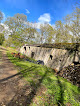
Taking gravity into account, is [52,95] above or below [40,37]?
below

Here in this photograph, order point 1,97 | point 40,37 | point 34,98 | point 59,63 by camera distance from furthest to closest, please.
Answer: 1. point 40,37
2. point 59,63
3. point 34,98
4. point 1,97

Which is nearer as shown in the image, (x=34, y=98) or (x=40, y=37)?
(x=34, y=98)

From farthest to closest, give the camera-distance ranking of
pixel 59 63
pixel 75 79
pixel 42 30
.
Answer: pixel 42 30 → pixel 59 63 → pixel 75 79

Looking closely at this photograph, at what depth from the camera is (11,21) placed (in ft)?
Answer: 75.8

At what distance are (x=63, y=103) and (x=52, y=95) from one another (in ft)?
1.99

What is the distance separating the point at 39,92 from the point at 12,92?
4.56 feet

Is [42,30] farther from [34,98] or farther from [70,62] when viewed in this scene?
[34,98]

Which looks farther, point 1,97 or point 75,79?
point 75,79

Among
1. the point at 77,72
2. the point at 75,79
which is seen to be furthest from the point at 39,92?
the point at 77,72

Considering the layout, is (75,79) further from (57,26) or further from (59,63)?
(57,26)

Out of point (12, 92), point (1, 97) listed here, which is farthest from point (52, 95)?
point (1, 97)

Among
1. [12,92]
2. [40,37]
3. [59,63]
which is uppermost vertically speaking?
[40,37]

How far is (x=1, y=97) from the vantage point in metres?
2.96

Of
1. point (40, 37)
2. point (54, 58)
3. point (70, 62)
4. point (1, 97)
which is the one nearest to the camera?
point (1, 97)
